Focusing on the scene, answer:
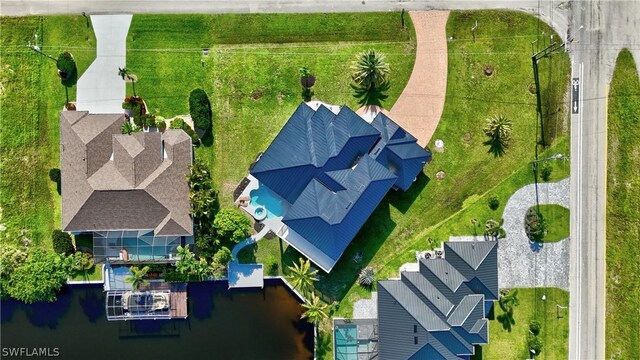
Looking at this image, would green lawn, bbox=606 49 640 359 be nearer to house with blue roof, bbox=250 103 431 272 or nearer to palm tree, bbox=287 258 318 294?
house with blue roof, bbox=250 103 431 272

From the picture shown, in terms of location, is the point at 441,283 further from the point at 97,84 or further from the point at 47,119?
the point at 47,119

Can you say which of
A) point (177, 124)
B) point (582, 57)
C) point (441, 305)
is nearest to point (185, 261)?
point (177, 124)

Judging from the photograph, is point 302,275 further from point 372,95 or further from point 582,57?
point 582,57

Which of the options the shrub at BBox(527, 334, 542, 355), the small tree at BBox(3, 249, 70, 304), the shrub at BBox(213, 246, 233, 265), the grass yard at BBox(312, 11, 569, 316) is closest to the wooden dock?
the shrub at BBox(213, 246, 233, 265)

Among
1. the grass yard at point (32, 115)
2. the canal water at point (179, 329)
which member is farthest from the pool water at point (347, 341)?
the grass yard at point (32, 115)

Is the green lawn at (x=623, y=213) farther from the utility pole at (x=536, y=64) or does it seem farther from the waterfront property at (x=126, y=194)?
the waterfront property at (x=126, y=194)
